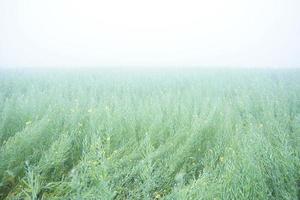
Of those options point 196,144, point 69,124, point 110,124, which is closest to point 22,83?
point 69,124

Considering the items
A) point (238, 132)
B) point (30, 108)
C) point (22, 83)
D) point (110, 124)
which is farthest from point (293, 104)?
point (22, 83)

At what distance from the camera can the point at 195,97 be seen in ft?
22.9

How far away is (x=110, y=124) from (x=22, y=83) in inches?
258

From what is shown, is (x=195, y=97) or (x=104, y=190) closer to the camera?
(x=104, y=190)

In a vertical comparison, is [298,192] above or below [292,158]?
below

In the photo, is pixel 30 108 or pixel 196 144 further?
pixel 30 108

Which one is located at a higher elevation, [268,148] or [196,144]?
[268,148]

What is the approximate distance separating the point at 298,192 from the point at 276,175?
0.74 ft

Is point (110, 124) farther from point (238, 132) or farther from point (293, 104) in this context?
point (293, 104)

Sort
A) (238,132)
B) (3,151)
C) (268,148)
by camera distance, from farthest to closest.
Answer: (238,132) → (3,151) → (268,148)

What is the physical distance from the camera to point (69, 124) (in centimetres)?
443

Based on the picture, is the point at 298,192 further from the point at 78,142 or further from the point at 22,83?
the point at 22,83

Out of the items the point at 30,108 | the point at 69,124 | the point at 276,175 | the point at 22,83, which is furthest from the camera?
the point at 22,83

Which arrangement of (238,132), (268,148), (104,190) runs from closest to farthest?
1. (104,190)
2. (268,148)
3. (238,132)
